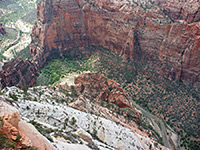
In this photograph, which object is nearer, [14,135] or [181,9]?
[14,135]

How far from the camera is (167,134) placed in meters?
58.1

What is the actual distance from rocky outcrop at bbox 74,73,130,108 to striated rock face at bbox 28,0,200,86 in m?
24.9

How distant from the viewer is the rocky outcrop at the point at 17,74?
59.2 m

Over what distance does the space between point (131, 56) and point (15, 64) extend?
45.5m

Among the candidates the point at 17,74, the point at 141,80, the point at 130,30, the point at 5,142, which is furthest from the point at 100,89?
the point at 5,142

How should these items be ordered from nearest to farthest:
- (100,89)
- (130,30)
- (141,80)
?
(100,89)
(141,80)
(130,30)

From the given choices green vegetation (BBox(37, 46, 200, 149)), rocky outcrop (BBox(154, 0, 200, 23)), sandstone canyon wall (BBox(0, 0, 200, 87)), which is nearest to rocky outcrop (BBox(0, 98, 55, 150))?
green vegetation (BBox(37, 46, 200, 149))

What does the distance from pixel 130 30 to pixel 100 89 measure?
32.3 meters

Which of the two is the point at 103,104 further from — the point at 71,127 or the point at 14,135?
the point at 14,135

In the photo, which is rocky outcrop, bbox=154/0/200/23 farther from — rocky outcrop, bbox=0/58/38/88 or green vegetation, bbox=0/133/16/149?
green vegetation, bbox=0/133/16/149

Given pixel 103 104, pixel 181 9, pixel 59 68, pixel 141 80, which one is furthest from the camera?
pixel 59 68

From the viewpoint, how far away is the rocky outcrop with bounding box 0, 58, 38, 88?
59.2 meters

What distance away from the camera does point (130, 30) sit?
75500 millimetres

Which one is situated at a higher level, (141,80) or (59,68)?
(141,80)
